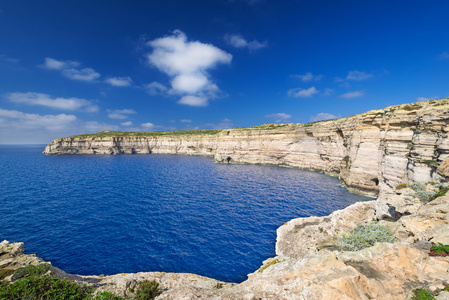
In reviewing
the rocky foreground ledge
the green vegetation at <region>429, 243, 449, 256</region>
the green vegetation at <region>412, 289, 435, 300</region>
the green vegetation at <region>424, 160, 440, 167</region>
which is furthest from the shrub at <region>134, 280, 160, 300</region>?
the green vegetation at <region>424, 160, 440, 167</region>

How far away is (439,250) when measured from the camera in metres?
9.20

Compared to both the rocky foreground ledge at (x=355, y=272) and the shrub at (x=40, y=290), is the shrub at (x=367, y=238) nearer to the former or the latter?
the rocky foreground ledge at (x=355, y=272)

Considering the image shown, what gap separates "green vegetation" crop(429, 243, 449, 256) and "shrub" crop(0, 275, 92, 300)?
57.7 feet

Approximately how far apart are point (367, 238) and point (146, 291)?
15585 mm

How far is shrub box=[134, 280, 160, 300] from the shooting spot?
417 inches

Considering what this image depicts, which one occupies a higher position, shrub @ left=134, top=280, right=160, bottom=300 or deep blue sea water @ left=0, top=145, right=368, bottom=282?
shrub @ left=134, top=280, right=160, bottom=300

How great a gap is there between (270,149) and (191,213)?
53.4m

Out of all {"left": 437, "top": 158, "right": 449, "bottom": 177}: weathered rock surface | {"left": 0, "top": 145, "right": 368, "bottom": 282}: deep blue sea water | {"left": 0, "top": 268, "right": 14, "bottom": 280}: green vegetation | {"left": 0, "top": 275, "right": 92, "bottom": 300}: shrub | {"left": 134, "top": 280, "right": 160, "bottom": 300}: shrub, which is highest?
{"left": 437, "top": 158, "right": 449, "bottom": 177}: weathered rock surface

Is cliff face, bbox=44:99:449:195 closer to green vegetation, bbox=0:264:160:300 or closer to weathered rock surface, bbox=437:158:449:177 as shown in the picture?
weathered rock surface, bbox=437:158:449:177

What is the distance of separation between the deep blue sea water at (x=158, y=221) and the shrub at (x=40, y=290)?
7.95 meters

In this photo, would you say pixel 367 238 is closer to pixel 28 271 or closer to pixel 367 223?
pixel 367 223

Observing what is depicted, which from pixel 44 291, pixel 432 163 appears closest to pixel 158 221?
A: pixel 44 291

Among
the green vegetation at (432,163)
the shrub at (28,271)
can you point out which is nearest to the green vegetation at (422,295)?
the shrub at (28,271)

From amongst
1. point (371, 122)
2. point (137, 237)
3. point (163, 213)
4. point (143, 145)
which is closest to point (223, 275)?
point (137, 237)
